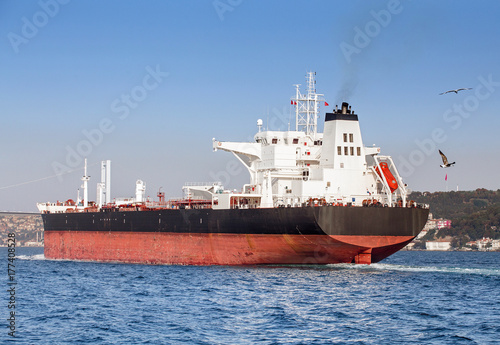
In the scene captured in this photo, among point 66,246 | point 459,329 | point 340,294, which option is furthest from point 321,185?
point 66,246

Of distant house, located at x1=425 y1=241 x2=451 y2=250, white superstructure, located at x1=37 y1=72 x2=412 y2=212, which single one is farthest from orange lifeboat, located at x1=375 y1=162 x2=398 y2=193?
distant house, located at x1=425 y1=241 x2=451 y2=250

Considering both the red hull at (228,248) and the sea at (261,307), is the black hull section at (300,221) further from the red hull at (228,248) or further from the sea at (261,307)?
the sea at (261,307)

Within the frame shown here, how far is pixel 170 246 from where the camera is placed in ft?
151

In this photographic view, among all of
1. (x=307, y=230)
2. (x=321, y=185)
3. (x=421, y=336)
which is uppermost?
(x=321, y=185)

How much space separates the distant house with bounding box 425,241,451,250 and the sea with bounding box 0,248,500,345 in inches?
3924

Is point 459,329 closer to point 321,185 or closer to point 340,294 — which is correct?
point 340,294

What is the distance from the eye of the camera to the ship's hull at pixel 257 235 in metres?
36.3

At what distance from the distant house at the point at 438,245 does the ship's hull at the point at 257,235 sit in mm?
95181

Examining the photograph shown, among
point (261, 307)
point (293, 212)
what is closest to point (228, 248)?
point (293, 212)

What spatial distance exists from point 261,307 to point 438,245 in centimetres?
11629

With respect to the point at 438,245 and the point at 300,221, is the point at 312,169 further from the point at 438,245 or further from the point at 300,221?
the point at 438,245

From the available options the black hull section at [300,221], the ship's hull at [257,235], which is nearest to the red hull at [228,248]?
the ship's hull at [257,235]

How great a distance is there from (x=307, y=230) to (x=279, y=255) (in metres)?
3.23

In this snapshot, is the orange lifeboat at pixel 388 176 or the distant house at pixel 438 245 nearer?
the orange lifeboat at pixel 388 176
